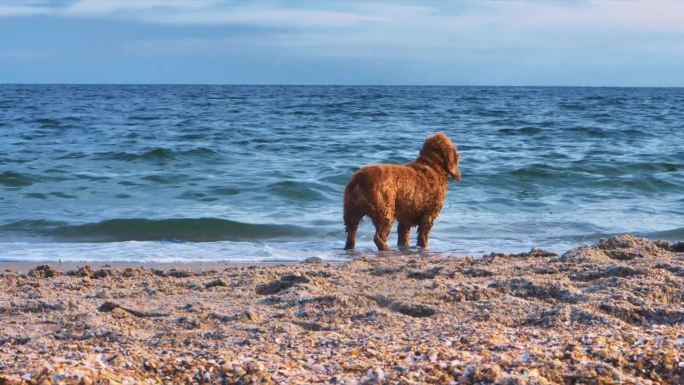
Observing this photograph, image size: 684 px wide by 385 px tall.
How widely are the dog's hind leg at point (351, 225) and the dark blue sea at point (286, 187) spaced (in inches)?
5.5

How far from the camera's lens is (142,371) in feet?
12.6

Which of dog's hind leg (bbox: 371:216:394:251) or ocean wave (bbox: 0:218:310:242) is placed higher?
dog's hind leg (bbox: 371:216:394:251)

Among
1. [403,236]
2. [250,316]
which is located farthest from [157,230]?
[250,316]

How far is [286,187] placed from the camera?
13562 millimetres

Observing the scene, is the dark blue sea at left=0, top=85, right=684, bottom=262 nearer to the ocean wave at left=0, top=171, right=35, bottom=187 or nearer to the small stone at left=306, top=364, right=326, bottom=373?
the ocean wave at left=0, top=171, right=35, bottom=187

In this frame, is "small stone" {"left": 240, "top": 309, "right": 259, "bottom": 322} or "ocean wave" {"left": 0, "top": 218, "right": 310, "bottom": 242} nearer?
"small stone" {"left": 240, "top": 309, "right": 259, "bottom": 322}

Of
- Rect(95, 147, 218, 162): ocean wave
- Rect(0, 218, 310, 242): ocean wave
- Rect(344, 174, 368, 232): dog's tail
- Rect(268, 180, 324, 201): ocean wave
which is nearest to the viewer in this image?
Rect(344, 174, 368, 232): dog's tail

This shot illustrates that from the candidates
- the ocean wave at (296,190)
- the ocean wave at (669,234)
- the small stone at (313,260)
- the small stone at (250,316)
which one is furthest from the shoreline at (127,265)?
the ocean wave at (296,190)

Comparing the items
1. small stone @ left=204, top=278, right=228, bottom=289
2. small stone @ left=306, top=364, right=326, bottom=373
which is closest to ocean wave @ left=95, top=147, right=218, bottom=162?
small stone @ left=204, top=278, right=228, bottom=289

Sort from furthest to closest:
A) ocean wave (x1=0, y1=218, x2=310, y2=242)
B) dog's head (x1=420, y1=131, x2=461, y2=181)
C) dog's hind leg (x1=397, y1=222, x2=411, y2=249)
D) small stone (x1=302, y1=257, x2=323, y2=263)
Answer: ocean wave (x1=0, y1=218, x2=310, y2=242), dog's hind leg (x1=397, y1=222, x2=411, y2=249), dog's head (x1=420, y1=131, x2=461, y2=181), small stone (x1=302, y1=257, x2=323, y2=263)

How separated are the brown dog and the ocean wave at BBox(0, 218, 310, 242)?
157 centimetres

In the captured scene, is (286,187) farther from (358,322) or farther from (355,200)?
(358,322)

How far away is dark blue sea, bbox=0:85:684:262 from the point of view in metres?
9.91

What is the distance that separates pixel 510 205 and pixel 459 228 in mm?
2138
